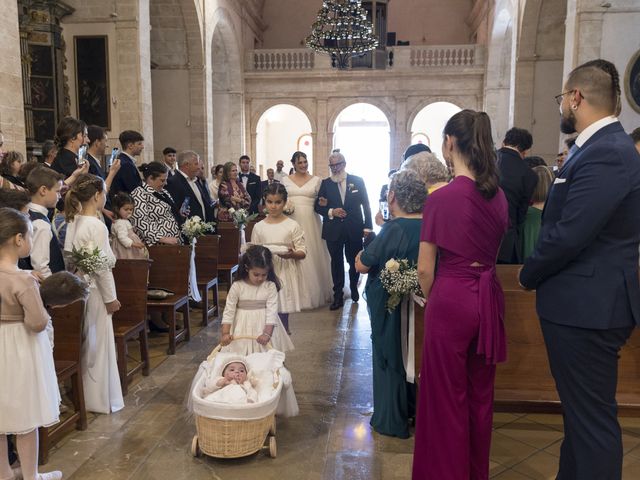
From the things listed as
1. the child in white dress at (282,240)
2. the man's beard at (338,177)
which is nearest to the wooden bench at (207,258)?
the child in white dress at (282,240)

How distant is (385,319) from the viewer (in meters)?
3.57

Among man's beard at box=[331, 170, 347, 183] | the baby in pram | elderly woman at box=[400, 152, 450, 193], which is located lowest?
the baby in pram

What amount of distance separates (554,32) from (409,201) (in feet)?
35.6

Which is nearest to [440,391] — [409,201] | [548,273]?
[548,273]

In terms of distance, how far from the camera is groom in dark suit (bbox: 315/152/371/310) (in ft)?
22.5

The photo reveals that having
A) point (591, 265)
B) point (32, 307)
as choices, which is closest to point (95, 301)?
point (32, 307)

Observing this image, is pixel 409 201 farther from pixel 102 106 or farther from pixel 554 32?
pixel 554 32

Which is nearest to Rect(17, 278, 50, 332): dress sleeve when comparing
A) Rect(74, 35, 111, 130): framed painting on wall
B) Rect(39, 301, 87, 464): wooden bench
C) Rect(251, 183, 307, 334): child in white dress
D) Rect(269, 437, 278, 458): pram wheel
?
Rect(39, 301, 87, 464): wooden bench

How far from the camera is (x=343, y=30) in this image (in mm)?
10828

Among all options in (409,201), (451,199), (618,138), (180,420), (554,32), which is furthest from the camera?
(554,32)

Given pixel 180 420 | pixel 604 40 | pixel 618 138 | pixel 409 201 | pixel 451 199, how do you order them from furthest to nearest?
1. pixel 604 40
2. pixel 180 420
3. pixel 409 201
4. pixel 451 199
5. pixel 618 138

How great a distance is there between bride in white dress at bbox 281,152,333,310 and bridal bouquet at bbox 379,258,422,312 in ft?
11.2

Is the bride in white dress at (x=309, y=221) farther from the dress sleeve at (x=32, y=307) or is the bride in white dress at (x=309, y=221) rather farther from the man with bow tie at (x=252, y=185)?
the dress sleeve at (x=32, y=307)

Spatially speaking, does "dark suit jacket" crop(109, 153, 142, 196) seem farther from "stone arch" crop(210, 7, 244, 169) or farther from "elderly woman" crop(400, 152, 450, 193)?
"stone arch" crop(210, 7, 244, 169)
